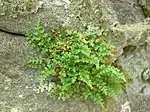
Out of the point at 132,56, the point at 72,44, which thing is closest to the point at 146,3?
the point at 132,56

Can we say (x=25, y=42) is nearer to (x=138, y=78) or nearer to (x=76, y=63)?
(x=76, y=63)

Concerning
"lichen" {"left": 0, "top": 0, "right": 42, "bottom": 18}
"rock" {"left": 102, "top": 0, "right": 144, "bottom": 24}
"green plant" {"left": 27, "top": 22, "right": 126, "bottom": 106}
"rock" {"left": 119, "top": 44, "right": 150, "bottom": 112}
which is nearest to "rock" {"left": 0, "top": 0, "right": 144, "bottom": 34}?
"lichen" {"left": 0, "top": 0, "right": 42, "bottom": 18}

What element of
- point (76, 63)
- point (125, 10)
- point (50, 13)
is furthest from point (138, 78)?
point (50, 13)

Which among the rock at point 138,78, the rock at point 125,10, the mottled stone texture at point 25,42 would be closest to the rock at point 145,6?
the rock at point 125,10

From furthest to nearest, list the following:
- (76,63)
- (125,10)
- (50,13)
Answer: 1. (125,10)
2. (50,13)
3. (76,63)

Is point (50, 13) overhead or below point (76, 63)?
overhead

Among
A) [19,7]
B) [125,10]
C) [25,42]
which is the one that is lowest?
[25,42]
